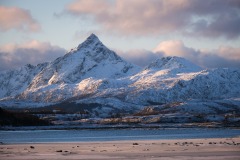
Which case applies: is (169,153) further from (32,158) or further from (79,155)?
(32,158)

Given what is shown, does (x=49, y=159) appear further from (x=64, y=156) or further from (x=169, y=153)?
(x=169, y=153)

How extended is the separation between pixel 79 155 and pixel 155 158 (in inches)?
358

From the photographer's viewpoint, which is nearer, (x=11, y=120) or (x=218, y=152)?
(x=218, y=152)

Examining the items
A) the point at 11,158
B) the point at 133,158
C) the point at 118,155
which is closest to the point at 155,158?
the point at 133,158

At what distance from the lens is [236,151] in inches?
2196

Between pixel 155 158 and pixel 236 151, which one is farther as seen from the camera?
pixel 236 151

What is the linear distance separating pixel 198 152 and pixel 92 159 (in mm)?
11595

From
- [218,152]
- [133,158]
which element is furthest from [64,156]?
[218,152]

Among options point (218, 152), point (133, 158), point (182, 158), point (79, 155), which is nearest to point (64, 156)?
point (79, 155)

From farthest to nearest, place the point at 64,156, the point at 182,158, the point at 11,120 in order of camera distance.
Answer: the point at 11,120, the point at 64,156, the point at 182,158

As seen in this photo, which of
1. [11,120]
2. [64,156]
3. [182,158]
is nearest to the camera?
[182,158]

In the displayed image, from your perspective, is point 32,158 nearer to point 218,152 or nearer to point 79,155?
point 79,155

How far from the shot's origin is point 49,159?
165 feet

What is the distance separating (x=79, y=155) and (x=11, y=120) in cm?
14788
